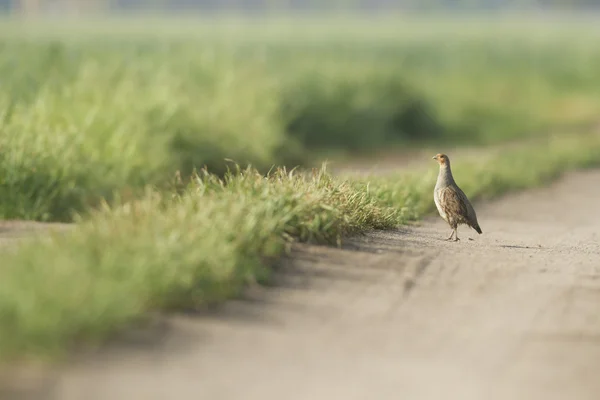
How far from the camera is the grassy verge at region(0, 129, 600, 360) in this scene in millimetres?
6082

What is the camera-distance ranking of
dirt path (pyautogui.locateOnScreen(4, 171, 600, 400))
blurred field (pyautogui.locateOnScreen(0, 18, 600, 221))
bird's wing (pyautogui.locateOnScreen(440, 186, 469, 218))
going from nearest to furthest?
dirt path (pyautogui.locateOnScreen(4, 171, 600, 400)), bird's wing (pyautogui.locateOnScreen(440, 186, 469, 218)), blurred field (pyautogui.locateOnScreen(0, 18, 600, 221))

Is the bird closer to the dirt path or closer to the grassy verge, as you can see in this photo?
the grassy verge

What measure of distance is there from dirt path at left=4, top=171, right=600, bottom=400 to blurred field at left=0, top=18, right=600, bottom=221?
4.79 meters

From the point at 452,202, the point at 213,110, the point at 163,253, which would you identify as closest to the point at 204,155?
the point at 213,110

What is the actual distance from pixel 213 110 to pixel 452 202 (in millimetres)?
7807

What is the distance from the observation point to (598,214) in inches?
561

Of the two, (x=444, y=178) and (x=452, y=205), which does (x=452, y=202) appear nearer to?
(x=452, y=205)

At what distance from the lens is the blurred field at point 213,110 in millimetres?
13188

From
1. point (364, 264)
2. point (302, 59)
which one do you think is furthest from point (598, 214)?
point (302, 59)

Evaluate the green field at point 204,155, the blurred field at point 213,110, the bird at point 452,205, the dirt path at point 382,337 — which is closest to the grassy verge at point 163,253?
the green field at point 204,155

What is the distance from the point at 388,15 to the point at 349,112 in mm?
59566

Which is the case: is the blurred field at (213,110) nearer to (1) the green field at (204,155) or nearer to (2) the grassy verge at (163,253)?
(1) the green field at (204,155)

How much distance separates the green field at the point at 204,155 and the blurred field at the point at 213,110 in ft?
0.11

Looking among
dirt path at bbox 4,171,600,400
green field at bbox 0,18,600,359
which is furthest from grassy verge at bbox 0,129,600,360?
dirt path at bbox 4,171,600,400
